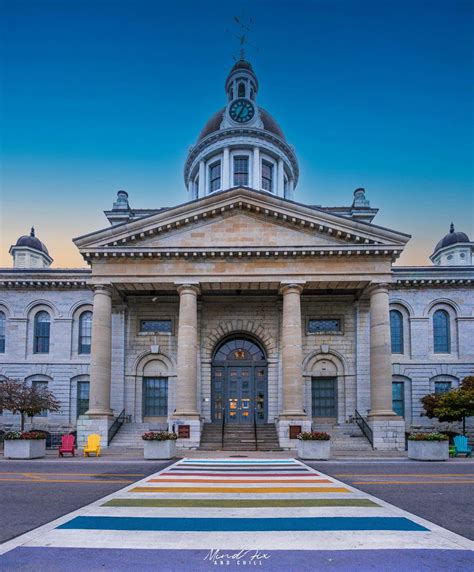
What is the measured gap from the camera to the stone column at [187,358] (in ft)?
91.6

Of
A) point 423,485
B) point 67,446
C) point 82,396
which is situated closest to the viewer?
point 423,485

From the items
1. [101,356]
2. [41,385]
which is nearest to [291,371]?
[101,356]

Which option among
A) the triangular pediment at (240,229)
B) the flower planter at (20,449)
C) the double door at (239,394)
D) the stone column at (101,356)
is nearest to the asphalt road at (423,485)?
the flower planter at (20,449)

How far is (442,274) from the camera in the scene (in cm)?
3516

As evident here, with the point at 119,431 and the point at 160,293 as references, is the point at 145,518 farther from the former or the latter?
the point at 160,293

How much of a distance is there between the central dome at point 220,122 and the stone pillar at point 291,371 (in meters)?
21.0

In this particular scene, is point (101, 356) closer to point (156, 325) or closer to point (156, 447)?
point (156, 325)

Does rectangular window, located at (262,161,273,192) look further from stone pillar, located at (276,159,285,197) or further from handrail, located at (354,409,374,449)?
handrail, located at (354,409,374,449)

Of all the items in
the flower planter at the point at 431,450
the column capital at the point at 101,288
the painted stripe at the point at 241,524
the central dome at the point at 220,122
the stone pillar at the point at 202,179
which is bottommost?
the flower planter at the point at 431,450

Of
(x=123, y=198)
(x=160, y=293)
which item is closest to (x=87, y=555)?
(x=160, y=293)

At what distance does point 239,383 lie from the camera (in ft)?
110

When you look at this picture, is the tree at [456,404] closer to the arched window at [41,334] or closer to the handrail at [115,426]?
the handrail at [115,426]

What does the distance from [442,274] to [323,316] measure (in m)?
8.54

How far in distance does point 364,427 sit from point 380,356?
4.21m
